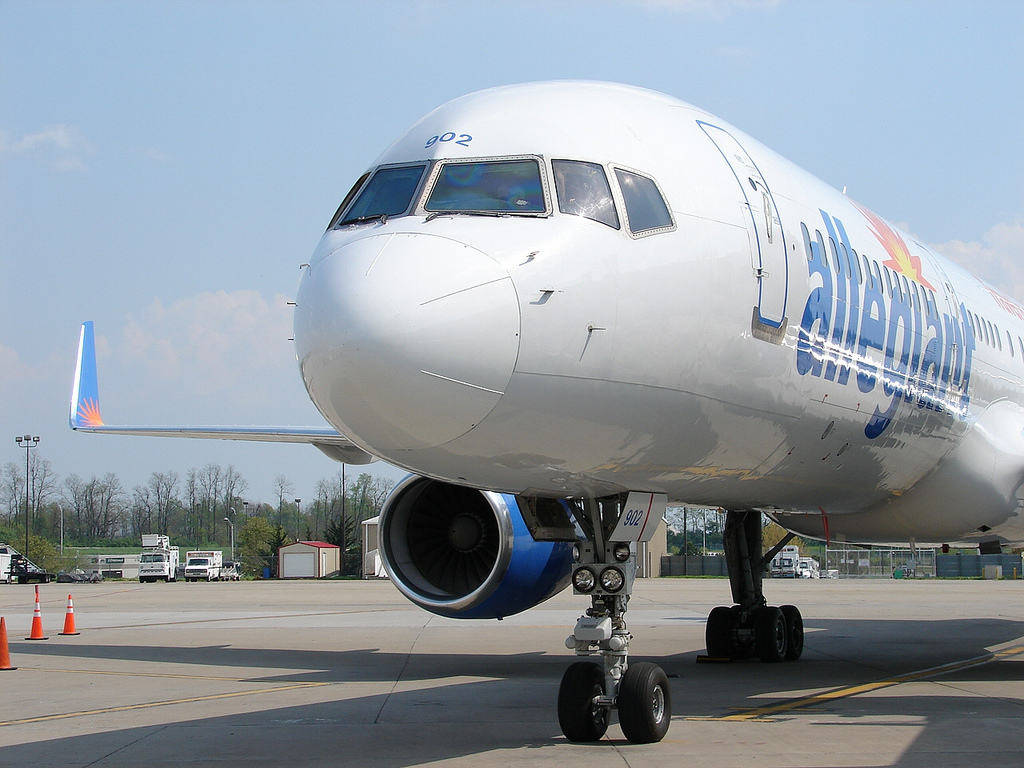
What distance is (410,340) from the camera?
5695mm

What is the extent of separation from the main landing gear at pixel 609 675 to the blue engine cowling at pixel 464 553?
360cm

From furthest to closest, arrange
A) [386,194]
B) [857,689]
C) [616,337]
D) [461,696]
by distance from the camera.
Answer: [857,689], [461,696], [386,194], [616,337]

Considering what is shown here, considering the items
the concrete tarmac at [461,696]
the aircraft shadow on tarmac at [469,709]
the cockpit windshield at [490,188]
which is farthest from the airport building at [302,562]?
the cockpit windshield at [490,188]

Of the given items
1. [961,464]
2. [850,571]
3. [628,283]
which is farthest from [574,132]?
[850,571]

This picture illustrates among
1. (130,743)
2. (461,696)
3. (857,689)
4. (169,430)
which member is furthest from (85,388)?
(857,689)

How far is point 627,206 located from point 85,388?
49.2ft

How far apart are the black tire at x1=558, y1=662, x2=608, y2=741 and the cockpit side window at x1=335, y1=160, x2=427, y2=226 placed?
308 cm

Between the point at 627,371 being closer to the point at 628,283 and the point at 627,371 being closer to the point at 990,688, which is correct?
the point at 628,283

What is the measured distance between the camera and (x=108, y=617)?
930 inches

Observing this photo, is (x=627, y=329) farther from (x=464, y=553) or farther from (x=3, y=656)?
(x=3, y=656)

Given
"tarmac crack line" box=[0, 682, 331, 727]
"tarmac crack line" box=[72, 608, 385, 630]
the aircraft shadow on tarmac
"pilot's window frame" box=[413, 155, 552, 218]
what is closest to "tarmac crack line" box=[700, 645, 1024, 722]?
the aircraft shadow on tarmac

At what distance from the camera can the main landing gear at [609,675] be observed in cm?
730

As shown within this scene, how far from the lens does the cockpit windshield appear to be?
21.2 feet

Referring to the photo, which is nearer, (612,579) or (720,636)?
(612,579)
